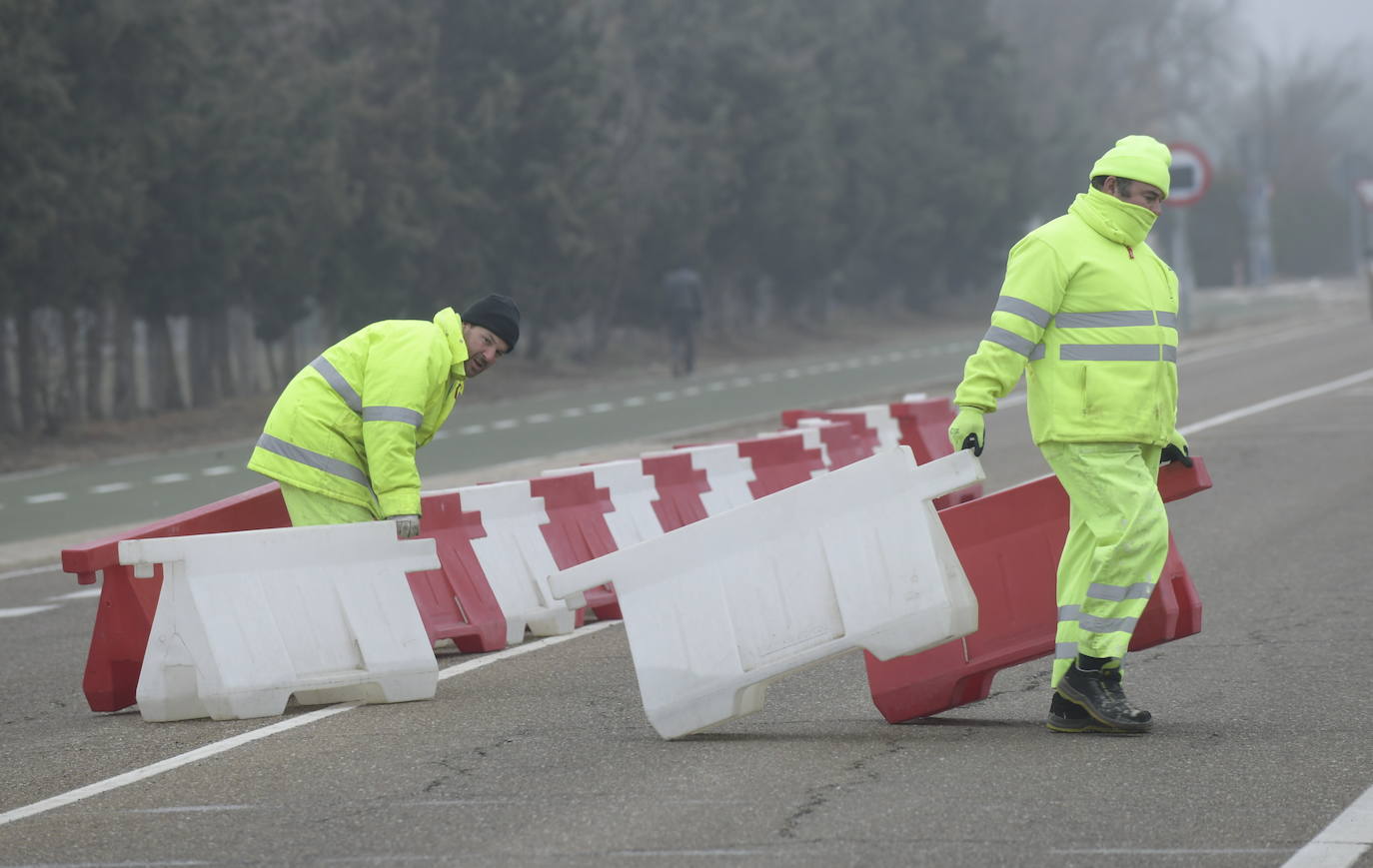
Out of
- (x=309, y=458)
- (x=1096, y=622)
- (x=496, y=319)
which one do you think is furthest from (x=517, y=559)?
(x=1096, y=622)

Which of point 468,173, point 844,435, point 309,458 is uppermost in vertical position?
point 468,173

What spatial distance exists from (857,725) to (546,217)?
31548 mm

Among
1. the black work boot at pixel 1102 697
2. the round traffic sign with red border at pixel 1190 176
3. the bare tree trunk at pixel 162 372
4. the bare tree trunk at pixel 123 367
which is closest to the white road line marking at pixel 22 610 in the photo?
the black work boot at pixel 1102 697

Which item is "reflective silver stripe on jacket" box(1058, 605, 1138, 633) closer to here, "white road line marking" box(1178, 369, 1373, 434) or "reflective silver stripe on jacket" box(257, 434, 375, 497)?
"reflective silver stripe on jacket" box(257, 434, 375, 497)

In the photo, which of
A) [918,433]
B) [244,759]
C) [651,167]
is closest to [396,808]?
[244,759]

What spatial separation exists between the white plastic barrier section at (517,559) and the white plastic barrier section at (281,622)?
63.9 inches

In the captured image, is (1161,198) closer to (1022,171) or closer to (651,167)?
(651,167)

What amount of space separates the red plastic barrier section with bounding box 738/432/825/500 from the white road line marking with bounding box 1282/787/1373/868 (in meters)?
7.54

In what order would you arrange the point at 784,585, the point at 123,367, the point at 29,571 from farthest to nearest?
the point at 123,367
the point at 29,571
the point at 784,585

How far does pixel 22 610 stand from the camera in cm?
1304

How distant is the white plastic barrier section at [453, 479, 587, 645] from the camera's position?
420 inches

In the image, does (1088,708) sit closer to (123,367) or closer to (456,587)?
(456,587)

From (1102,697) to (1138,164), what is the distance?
173cm

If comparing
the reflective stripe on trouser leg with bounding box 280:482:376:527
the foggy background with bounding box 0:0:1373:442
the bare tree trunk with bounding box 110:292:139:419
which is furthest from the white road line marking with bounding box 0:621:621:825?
the bare tree trunk with bounding box 110:292:139:419
